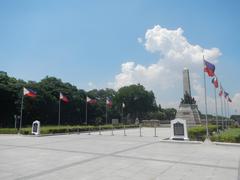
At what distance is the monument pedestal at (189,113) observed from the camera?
40750 mm

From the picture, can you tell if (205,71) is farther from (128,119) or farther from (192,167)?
(128,119)

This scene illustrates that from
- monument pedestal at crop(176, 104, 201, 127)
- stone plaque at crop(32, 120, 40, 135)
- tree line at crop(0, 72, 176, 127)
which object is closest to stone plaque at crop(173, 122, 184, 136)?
stone plaque at crop(32, 120, 40, 135)

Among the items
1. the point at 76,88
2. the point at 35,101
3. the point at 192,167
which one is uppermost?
the point at 76,88

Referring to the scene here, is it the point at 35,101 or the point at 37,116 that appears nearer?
the point at 35,101

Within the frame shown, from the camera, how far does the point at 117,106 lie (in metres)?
76.8

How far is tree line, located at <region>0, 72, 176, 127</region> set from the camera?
41.8m

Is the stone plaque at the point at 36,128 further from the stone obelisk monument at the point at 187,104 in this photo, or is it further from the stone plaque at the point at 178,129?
the stone obelisk monument at the point at 187,104

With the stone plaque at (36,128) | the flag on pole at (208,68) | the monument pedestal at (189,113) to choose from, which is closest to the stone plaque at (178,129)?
the flag on pole at (208,68)

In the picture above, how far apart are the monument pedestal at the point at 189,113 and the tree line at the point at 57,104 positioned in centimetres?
2550

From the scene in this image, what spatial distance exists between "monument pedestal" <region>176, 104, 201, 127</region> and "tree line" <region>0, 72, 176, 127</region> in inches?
1004

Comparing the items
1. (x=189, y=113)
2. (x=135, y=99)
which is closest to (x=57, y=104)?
(x=189, y=113)

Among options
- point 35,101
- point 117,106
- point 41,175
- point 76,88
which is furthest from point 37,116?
point 41,175

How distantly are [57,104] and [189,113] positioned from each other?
27.0m

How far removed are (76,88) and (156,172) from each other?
53.7 meters
